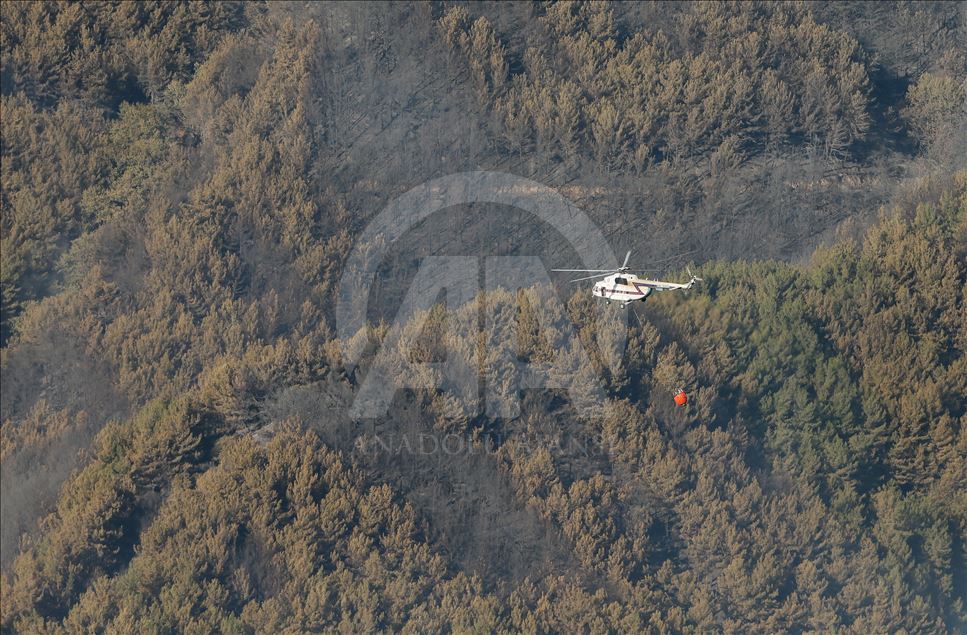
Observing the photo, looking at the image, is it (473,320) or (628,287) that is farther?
(473,320)

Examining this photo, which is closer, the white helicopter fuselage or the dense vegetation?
the white helicopter fuselage

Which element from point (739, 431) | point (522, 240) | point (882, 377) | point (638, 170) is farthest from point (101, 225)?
point (882, 377)

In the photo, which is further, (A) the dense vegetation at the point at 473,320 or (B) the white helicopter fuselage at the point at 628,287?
(A) the dense vegetation at the point at 473,320

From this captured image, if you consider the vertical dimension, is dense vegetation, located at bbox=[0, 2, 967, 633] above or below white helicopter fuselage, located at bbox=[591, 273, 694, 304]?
below

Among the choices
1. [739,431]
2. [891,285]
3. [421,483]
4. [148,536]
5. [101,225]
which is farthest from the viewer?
[101,225]

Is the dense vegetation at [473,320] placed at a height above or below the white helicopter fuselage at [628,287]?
below

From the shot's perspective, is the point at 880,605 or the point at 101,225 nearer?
the point at 880,605

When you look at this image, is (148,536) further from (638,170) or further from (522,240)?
(638,170)

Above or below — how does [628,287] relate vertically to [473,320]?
above
